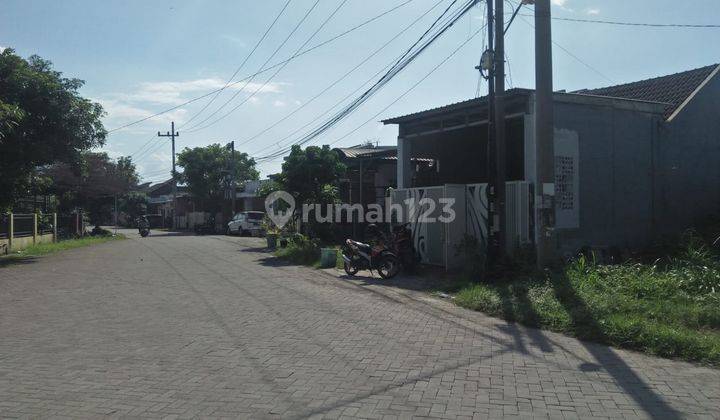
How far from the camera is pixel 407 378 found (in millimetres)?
5746

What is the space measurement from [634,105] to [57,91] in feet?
58.2

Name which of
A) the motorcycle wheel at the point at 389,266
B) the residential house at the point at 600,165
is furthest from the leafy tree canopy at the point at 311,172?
the motorcycle wheel at the point at 389,266

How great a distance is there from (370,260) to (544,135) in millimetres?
5410

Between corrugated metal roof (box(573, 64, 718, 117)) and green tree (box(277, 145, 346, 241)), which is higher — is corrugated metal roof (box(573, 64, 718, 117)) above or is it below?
above

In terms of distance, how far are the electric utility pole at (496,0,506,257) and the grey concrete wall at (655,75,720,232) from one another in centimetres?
575

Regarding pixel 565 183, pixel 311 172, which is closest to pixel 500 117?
pixel 565 183

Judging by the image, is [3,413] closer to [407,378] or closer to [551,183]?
[407,378]

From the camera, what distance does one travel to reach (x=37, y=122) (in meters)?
19.0

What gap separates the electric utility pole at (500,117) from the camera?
1173 cm

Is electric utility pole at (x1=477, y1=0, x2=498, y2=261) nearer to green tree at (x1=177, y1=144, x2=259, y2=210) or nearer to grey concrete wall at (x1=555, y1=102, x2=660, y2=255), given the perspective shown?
grey concrete wall at (x1=555, y1=102, x2=660, y2=255)

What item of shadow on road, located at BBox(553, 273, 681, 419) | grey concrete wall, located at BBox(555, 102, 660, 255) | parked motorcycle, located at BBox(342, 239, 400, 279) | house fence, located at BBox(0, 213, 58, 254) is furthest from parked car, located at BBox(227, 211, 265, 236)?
shadow on road, located at BBox(553, 273, 681, 419)

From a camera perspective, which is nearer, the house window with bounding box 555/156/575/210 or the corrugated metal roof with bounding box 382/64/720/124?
the house window with bounding box 555/156/575/210

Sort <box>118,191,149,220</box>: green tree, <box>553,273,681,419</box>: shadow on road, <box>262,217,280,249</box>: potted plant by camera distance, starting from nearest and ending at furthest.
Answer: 1. <box>553,273,681,419</box>: shadow on road
2. <box>262,217,280,249</box>: potted plant
3. <box>118,191,149,220</box>: green tree

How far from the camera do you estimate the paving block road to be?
495cm
